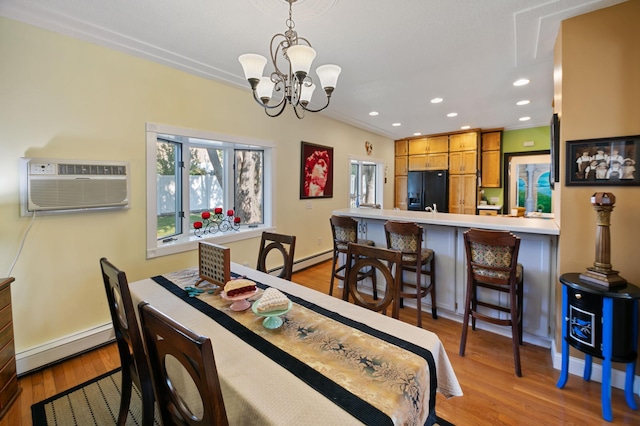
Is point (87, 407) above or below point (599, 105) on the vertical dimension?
below

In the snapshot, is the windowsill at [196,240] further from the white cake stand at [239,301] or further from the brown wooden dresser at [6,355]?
the white cake stand at [239,301]

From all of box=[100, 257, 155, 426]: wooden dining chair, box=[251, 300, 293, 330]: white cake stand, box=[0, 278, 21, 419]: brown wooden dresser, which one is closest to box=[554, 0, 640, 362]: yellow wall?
box=[251, 300, 293, 330]: white cake stand

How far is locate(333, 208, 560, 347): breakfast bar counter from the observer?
2393 millimetres

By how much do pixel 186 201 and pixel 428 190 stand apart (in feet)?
17.6

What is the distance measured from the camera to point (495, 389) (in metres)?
1.96

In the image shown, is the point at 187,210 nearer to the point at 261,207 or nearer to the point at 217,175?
the point at 217,175

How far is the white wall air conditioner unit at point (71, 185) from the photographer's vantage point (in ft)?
6.67

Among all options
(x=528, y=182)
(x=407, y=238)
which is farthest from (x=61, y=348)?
(x=528, y=182)

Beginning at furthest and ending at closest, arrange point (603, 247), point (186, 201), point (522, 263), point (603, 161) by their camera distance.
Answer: point (186, 201), point (522, 263), point (603, 161), point (603, 247)

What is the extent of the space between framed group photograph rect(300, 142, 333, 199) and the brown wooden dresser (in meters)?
3.27

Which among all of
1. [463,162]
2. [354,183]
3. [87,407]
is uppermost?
[463,162]

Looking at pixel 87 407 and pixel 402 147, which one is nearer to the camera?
pixel 87 407

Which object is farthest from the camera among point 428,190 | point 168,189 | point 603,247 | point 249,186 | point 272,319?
point 428,190

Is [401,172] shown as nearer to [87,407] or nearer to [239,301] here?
[239,301]
